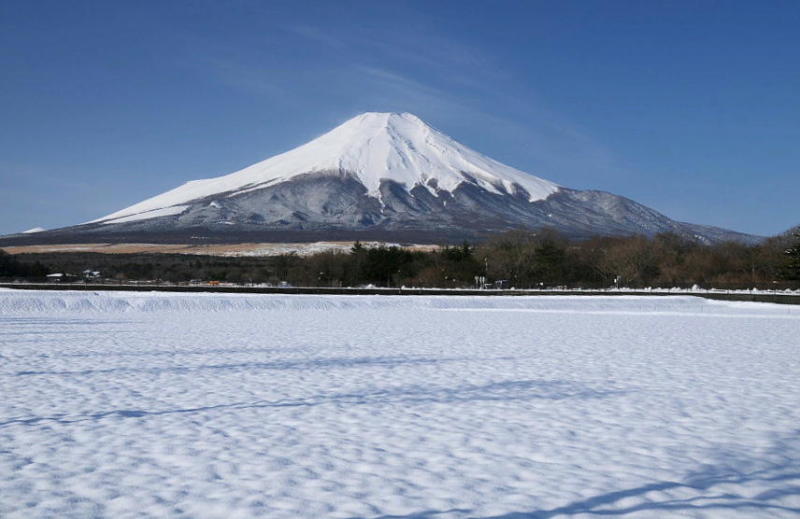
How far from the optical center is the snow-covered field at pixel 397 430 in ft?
18.6

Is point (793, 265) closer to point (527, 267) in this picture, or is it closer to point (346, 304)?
point (527, 267)

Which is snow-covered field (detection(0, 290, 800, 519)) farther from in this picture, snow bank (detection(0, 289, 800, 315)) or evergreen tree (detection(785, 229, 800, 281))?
evergreen tree (detection(785, 229, 800, 281))

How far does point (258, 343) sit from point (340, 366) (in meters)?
4.73

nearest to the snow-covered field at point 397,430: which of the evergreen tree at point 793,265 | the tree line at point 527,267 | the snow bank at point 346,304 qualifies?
the snow bank at point 346,304

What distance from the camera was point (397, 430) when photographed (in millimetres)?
8023

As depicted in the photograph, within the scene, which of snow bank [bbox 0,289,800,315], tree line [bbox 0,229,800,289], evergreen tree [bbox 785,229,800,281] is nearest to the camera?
snow bank [bbox 0,289,800,315]

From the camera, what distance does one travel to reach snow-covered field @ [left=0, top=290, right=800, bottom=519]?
18.6 feet

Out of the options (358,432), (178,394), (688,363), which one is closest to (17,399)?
(178,394)

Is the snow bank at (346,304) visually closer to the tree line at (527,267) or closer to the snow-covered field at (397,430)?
the snow-covered field at (397,430)

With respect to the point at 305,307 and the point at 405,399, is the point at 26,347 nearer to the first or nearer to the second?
the point at 405,399

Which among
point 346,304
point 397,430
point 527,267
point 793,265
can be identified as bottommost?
point 397,430

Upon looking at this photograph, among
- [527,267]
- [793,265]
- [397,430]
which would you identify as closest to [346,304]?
[397,430]

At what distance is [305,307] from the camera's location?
36.9m

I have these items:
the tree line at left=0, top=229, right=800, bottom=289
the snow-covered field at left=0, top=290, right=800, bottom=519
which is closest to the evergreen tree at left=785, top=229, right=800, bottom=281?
the tree line at left=0, top=229, right=800, bottom=289
